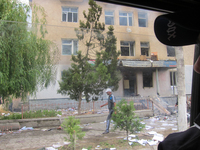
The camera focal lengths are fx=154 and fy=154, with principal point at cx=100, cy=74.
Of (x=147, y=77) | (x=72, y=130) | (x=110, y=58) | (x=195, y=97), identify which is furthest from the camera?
(x=110, y=58)

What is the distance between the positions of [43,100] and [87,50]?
1.62 m

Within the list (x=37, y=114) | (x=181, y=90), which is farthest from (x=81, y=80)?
(x=181, y=90)

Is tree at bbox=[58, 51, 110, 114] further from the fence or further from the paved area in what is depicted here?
the paved area

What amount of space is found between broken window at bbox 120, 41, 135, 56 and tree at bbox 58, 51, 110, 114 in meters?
0.79

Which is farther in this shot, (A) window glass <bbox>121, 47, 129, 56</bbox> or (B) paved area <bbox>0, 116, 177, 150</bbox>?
(B) paved area <bbox>0, 116, 177, 150</bbox>

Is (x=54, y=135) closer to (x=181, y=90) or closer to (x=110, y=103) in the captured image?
(x=110, y=103)

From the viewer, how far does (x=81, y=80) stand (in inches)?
143

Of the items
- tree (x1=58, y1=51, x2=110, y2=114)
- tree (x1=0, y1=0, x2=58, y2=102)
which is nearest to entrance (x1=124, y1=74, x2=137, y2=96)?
tree (x1=58, y1=51, x2=110, y2=114)

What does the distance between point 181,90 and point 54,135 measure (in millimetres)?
3189

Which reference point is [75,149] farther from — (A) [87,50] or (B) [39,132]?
(A) [87,50]

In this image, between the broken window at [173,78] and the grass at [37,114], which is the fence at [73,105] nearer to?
the grass at [37,114]

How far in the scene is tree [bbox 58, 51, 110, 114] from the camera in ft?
11.6

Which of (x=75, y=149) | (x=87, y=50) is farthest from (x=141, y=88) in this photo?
(x=75, y=149)

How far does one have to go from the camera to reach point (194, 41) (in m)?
0.93
